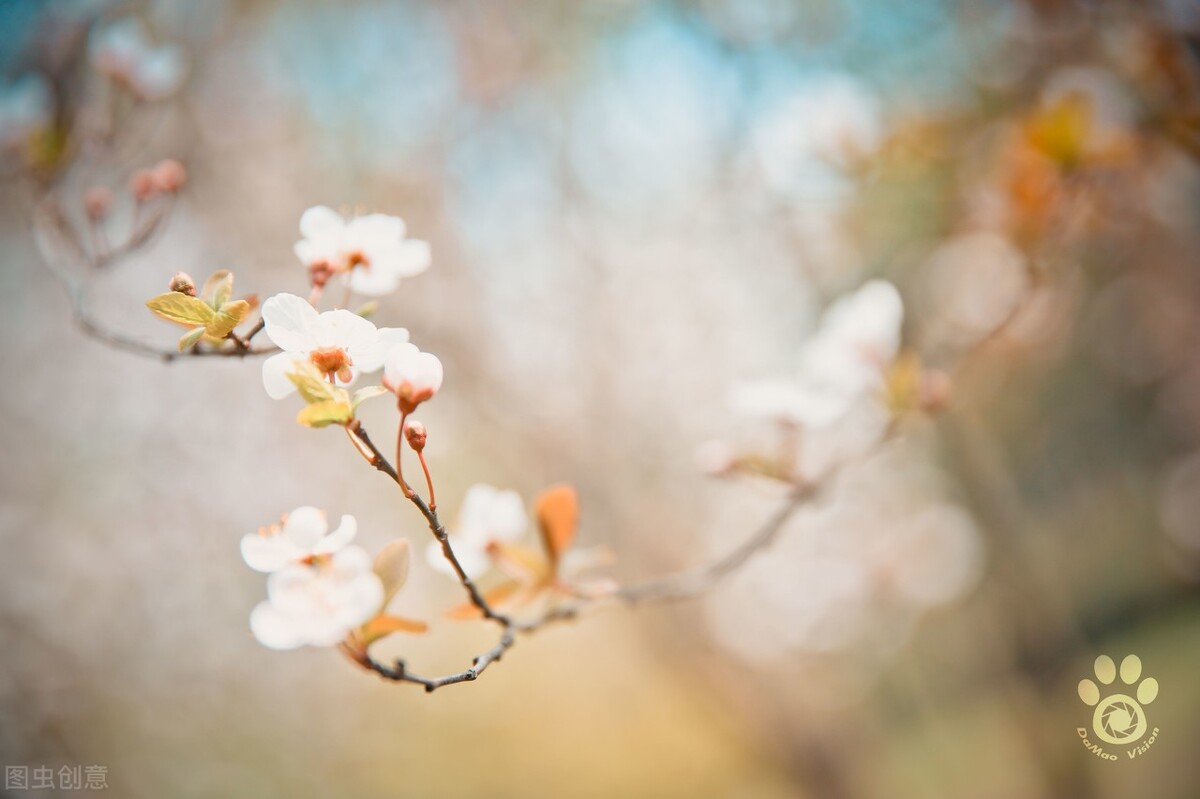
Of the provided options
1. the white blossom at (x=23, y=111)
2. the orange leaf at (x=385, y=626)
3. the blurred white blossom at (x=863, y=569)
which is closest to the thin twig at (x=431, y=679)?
the orange leaf at (x=385, y=626)

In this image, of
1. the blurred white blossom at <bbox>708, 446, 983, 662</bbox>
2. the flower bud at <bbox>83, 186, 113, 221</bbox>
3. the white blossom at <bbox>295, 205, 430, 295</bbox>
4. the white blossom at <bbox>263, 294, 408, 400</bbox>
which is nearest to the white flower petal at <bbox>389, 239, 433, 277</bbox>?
the white blossom at <bbox>295, 205, 430, 295</bbox>

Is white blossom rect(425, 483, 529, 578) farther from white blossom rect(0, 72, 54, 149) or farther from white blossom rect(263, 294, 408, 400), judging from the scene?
white blossom rect(0, 72, 54, 149)

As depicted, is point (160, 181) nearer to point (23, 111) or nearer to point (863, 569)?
point (23, 111)

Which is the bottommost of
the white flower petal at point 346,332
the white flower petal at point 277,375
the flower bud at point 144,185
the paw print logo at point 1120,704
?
the paw print logo at point 1120,704

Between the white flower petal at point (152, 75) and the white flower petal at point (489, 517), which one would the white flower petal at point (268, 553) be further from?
the white flower petal at point (152, 75)

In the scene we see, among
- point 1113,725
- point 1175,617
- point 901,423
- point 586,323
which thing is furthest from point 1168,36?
point 1175,617
